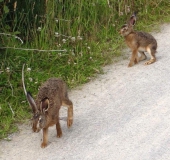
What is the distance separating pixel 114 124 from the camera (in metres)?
5.74

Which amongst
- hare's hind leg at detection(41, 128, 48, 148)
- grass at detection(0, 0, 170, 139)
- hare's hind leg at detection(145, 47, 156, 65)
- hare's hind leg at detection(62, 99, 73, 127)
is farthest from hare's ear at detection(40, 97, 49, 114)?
hare's hind leg at detection(145, 47, 156, 65)

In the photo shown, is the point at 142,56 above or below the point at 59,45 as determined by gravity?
below

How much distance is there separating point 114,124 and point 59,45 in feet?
6.19

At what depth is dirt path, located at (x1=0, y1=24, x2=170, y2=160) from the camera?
17.2ft

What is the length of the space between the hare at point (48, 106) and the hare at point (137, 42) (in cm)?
180

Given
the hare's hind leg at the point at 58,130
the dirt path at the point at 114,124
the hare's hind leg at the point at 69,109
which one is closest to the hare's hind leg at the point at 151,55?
the dirt path at the point at 114,124

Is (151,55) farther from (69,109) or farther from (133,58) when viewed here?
(69,109)

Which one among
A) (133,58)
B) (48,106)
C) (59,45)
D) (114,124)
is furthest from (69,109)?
(133,58)

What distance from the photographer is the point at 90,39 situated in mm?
7695

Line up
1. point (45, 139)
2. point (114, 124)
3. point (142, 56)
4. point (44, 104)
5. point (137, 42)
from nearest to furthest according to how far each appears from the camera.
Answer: point (44, 104)
point (45, 139)
point (114, 124)
point (137, 42)
point (142, 56)

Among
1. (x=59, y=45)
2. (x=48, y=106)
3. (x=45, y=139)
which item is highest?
(x=48, y=106)

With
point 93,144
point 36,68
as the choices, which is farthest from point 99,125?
point 36,68

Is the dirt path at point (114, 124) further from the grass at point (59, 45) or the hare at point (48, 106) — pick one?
the grass at point (59, 45)

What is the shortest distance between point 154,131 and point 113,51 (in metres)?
2.35
